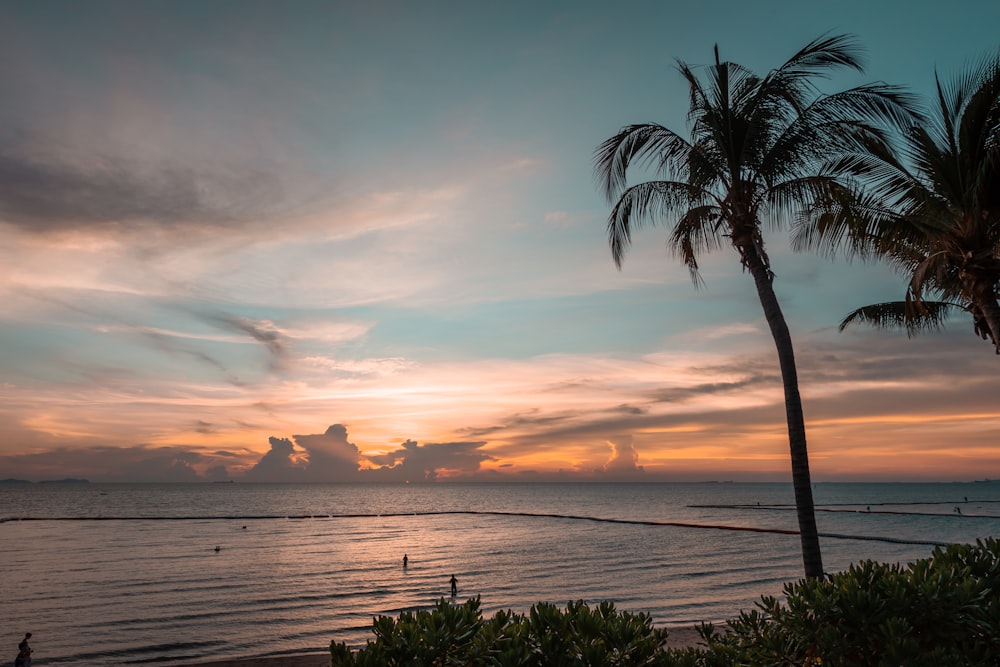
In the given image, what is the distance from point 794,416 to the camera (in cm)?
1305

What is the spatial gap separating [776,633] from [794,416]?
8.30 metres

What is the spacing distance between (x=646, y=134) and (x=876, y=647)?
41.9 ft

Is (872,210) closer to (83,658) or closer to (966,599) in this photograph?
(966,599)

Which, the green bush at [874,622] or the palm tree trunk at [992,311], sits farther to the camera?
the palm tree trunk at [992,311]

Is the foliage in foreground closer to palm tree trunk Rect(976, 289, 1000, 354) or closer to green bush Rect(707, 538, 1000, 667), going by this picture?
green bush Rect(707, 538, 1000, 667)

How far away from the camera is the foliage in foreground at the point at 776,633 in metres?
4.75

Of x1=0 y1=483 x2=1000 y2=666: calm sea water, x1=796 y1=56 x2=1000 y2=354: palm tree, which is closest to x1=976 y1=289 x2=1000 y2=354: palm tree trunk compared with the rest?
x1=796 y1=56 x2=1000 y2=354: palm tree

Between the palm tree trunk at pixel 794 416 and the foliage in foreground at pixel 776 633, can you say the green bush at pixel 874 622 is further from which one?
the palm tree trunk at pixel 794 416

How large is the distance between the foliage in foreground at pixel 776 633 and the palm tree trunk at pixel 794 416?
618 cm

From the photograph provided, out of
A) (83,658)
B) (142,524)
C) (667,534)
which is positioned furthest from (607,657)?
(142,524)

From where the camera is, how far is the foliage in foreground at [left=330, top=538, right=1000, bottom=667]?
187 inches

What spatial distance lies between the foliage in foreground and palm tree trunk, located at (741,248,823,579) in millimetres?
6182

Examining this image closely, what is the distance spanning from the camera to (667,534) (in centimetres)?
7056

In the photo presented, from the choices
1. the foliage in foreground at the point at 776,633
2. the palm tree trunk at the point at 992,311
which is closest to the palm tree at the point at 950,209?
the palm tree trunk at the point at 992,311
